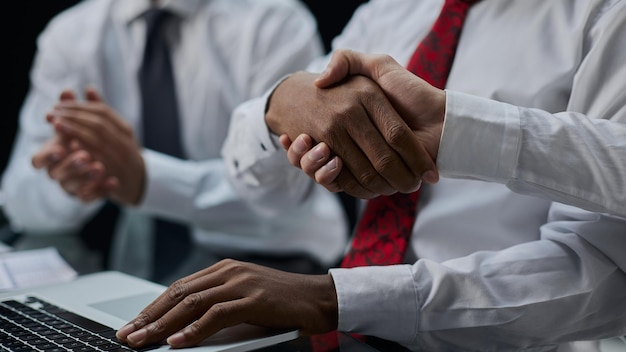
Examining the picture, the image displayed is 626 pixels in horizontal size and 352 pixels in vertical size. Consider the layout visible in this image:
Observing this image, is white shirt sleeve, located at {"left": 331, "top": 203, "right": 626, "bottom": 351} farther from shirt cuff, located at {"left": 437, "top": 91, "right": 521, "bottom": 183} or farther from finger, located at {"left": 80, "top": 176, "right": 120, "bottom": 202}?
finger, located at {"left": 80, "top": 176, "right": 120, "bottom": 202}

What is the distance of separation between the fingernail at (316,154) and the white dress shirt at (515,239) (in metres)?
0.14

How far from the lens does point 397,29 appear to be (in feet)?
3.96

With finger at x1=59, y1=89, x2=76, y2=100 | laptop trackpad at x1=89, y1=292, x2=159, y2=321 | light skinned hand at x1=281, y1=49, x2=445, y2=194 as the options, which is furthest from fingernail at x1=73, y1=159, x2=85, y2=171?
light skinned hand at x1=281, y1=49, x2=445, y2=194

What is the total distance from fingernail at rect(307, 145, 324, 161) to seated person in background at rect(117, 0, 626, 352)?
1 cm

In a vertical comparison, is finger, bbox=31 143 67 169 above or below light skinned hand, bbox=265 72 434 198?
below

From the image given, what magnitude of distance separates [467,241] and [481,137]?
221 millimetres

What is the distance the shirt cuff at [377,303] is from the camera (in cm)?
87

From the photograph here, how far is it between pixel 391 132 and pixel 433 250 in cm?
25

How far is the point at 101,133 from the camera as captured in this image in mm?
1588

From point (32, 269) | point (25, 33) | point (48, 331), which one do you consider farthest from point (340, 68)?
point (25, 33)

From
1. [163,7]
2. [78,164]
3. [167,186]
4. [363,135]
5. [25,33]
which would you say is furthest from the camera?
[25,33]

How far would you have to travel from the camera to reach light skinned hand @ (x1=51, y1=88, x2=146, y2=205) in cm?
158

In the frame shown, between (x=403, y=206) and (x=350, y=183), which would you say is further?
(x=403, y=206)

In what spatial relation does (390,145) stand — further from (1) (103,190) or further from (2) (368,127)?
(1) (103,190)
